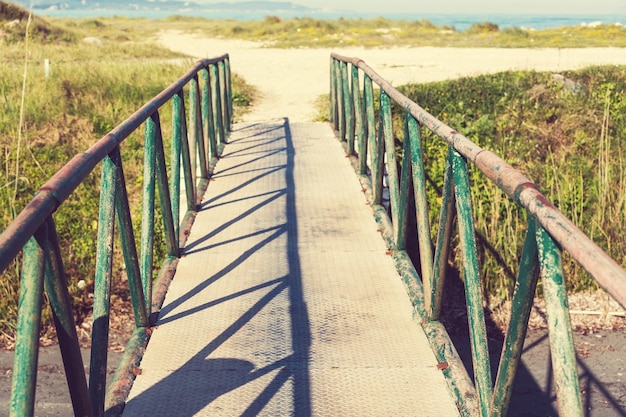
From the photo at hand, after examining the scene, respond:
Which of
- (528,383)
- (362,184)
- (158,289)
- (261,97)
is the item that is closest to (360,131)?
(362,184)

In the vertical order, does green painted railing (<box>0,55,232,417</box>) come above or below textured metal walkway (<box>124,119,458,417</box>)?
above

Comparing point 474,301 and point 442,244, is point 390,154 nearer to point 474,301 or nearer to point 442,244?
point 442,244

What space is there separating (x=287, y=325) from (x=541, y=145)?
602cm

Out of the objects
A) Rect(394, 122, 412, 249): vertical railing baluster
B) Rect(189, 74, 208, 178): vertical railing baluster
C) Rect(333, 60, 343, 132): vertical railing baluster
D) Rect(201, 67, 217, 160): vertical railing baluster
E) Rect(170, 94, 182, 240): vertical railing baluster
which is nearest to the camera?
Rect(394, 122, 412, 249): vertical railing baluster

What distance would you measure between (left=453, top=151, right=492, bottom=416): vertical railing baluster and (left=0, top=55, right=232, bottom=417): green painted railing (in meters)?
1.12

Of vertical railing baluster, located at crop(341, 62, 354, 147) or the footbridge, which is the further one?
vertical railing baluster, located at crop(341, 62, 354, 147)

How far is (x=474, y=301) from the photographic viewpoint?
218 centimetres

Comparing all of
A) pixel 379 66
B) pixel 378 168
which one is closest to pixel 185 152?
pixel 378 168

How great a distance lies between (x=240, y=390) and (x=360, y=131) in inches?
129

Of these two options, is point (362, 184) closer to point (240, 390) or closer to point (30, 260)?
point (240, 390)

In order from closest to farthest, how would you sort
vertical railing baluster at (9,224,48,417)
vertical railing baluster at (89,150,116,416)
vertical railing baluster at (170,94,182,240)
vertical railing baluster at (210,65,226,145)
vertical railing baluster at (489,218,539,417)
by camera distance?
vertical railing baluster at (9,224,48,417) < vertical railing baluster at (489,218,539,417) < vertical railing baluster at (89,150,116,416) < vertical railing baluster at (170,94,182,240) < vertical railing baluster at (210,65,226,145)

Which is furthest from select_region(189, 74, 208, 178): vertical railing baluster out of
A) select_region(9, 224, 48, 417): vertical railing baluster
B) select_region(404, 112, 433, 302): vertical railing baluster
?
select_region(9, 224, 48, 417): vertical railing baluster

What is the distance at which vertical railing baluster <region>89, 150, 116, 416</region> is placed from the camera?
2068 mm

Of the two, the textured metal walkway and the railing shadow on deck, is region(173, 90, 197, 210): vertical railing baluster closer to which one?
the textured metal walkway
